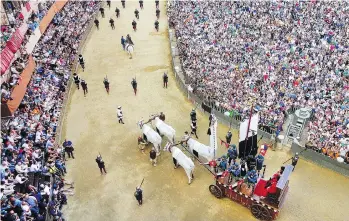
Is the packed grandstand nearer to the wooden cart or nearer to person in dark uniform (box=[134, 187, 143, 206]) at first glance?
person in dark uniform (box=[134, 187, 143, 206])

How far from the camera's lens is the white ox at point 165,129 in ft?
59.8

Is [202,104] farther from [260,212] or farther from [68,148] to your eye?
[260,212]

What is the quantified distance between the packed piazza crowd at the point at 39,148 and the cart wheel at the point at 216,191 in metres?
6.69

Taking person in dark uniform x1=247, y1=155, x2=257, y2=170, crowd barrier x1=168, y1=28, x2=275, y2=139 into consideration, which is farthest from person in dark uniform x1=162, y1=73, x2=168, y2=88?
person in dark uniform x1=247, y1=155, x2=257, y2=170

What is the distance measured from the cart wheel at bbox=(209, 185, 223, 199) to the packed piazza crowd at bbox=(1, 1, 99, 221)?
669cm

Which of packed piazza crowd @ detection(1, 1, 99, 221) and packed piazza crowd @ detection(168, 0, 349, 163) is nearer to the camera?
packed piazza crowd @ detection(1, 1, 99, 221)

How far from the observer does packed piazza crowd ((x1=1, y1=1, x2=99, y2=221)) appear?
1437cm

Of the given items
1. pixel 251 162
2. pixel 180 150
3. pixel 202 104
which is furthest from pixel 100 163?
pixel 202 104

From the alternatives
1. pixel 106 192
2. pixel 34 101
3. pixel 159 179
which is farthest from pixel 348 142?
pixel 34 101

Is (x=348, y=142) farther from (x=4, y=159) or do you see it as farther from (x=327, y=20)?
(x=4, y=159)

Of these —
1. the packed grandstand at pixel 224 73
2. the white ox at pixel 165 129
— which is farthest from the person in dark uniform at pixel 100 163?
the white ox at pixel 165 129

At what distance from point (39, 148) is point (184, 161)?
753 centimetres

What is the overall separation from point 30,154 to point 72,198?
298cm

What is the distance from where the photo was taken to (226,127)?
2006cm
